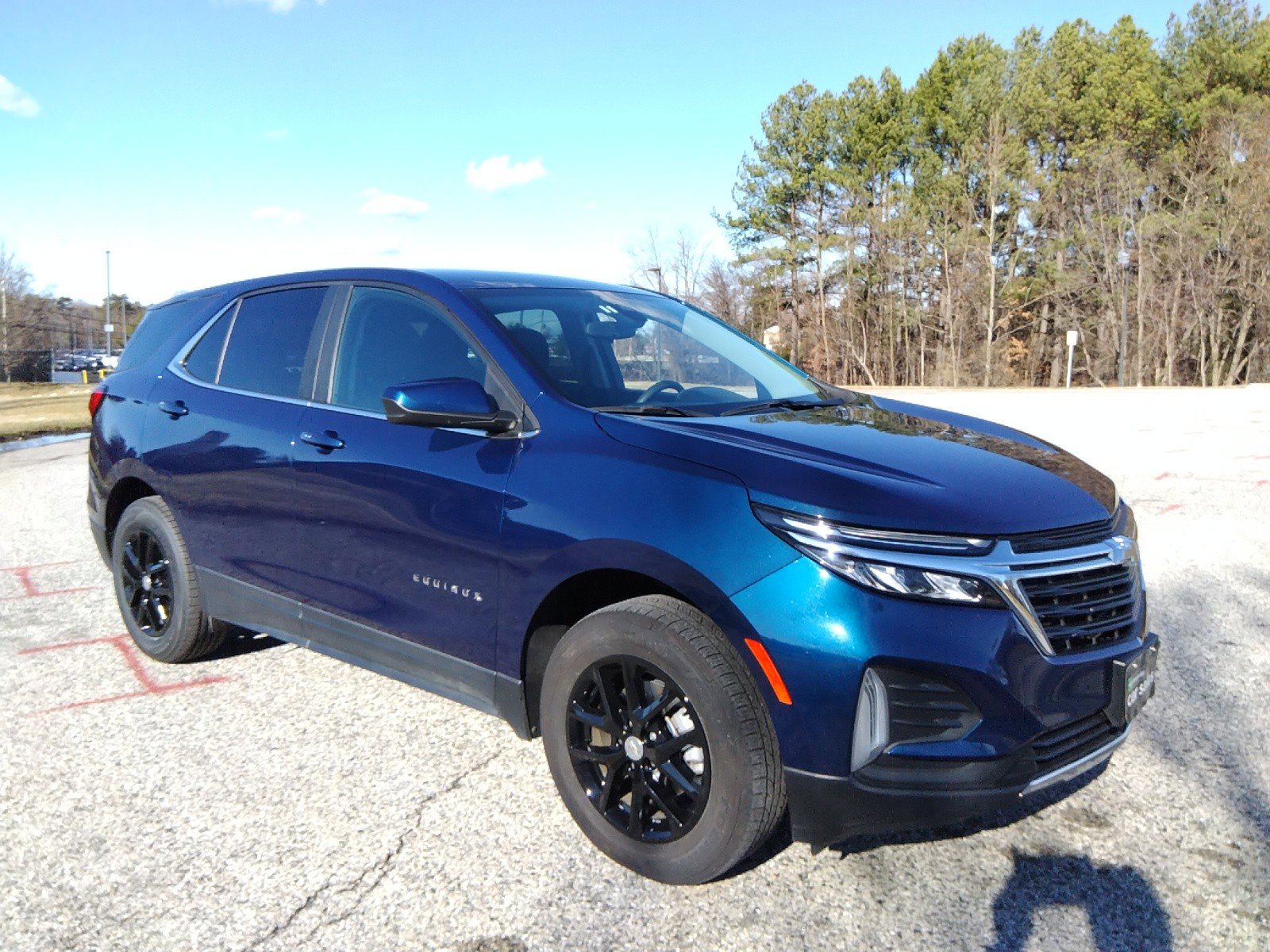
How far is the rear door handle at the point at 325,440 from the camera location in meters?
3.75

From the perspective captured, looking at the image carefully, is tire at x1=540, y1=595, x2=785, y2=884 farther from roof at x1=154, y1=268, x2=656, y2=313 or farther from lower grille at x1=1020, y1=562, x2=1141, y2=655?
roof at x1=154, y1=268, x2=656, y2=313

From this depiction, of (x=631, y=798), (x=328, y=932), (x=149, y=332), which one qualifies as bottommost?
(x=328, y=932)

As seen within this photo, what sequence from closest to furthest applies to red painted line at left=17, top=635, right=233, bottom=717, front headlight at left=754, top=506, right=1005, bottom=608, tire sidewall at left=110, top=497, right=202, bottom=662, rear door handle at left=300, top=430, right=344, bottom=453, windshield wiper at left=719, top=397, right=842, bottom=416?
front headlight at left=754, top=506, right=1005, bottom=608, windshield wiper at left=719, top=397, right=842, bottom=416, rear door handle at left=300, top=430, right=344, bottom=453, red painted line at left=17, top=635, right=233, bottom=717, tire sidewall at left=110, top=497, right=202, bottom=662

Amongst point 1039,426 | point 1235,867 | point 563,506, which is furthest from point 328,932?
point 1039,426

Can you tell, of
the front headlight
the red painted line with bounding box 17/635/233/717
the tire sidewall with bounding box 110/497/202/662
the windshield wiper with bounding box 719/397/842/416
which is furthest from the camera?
the tire sidewall with bounding box 110/497/202/662

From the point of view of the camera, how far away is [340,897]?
9.37 ft

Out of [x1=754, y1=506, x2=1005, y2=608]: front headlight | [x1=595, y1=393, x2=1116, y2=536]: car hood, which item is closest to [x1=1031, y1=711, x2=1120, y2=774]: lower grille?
[x1=754, y1=506, x2=1005, y2=608]: front headlight

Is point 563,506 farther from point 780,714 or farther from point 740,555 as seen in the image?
point 780,714

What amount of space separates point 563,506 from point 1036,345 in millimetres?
59833

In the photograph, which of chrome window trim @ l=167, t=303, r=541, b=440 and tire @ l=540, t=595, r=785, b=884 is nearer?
tire @ l=540, t=595, r=785, b=884

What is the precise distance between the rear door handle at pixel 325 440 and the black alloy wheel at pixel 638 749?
141cm

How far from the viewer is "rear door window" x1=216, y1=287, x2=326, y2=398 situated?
13.7 feet

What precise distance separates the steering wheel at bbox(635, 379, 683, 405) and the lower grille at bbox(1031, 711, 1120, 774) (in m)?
1.62

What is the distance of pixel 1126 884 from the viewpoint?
2.88m
